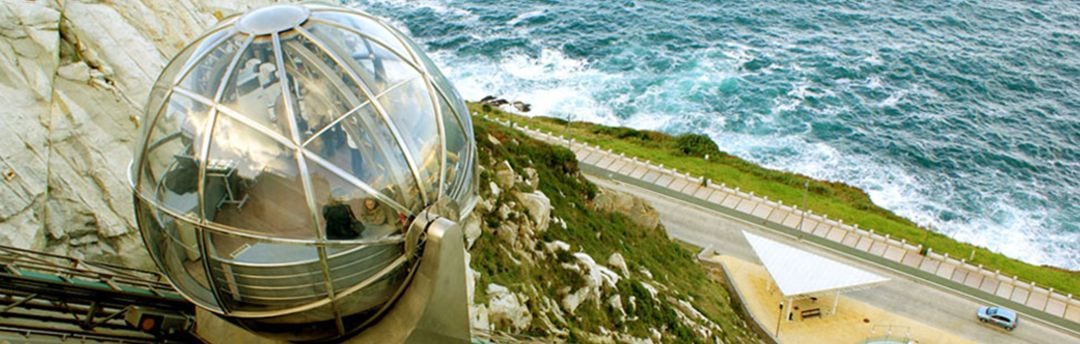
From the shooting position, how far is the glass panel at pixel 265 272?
1123cm

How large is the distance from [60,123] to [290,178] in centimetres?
1434

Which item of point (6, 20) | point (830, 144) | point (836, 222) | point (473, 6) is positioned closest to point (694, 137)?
point (830, 144)

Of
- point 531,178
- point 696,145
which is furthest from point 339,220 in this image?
point 696,145

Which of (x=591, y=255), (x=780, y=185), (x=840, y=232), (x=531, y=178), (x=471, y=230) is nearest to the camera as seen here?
(x=471, y=230)

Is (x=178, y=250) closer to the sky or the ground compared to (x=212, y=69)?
closer to the ground

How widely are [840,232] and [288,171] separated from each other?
53.0 meters

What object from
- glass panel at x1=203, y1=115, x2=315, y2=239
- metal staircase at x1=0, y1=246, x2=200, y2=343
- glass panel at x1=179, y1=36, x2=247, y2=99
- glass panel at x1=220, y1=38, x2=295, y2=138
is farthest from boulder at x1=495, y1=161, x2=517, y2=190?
glass panel at x1=203, y1=115, x2=315, y2=239

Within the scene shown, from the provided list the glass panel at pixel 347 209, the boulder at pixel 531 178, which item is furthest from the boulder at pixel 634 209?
the glass panel at pixel 347 209

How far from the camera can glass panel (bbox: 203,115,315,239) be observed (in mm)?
11133

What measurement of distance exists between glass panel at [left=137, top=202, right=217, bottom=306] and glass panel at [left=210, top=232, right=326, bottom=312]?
33 centimetres

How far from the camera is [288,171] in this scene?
11125 mm

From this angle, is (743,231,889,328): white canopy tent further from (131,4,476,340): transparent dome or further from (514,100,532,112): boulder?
(514,100,532,112): boulder

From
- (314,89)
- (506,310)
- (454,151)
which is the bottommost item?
(506,310)

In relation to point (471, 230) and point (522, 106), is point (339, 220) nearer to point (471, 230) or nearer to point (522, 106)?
point (471, 230)
